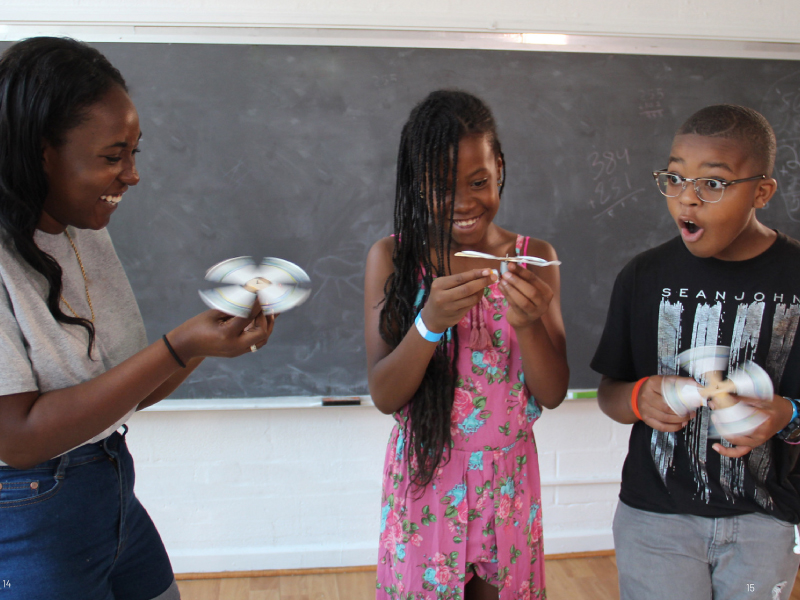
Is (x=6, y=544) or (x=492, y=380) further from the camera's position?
(x=492, y=380)

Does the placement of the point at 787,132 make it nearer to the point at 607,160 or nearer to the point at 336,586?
the point at 607,160

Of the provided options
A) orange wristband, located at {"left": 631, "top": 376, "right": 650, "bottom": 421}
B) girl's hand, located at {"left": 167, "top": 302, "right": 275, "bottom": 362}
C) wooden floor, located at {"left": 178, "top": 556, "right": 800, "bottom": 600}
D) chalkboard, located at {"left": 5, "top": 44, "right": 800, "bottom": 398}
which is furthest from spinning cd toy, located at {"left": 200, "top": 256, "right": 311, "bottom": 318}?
wooden floor, located at {"left": 178, "top": 556, "right": 800, "bottom": 600}

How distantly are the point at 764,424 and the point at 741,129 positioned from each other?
0.56m

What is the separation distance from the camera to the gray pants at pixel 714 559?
1.21 meters

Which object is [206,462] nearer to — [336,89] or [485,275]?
[336,89]

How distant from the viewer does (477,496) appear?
1.33 meters

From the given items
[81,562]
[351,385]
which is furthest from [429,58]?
[81,562]

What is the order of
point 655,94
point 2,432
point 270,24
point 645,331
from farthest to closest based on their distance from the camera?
point 655,94 → point 270,24 → point 645,331 → point 2,432

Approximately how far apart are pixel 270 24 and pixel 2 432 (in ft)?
5.88

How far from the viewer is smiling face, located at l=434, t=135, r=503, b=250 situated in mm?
1335

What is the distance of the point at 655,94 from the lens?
2459 millimetres

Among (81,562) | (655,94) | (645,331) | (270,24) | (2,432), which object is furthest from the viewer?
(655,94)

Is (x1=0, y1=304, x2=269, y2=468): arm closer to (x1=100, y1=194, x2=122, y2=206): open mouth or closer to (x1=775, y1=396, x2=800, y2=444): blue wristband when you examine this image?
(x1=100, y1=194, x2=122, y2=206): open mouth

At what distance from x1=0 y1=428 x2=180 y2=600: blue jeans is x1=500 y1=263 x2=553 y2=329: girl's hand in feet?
2.65
